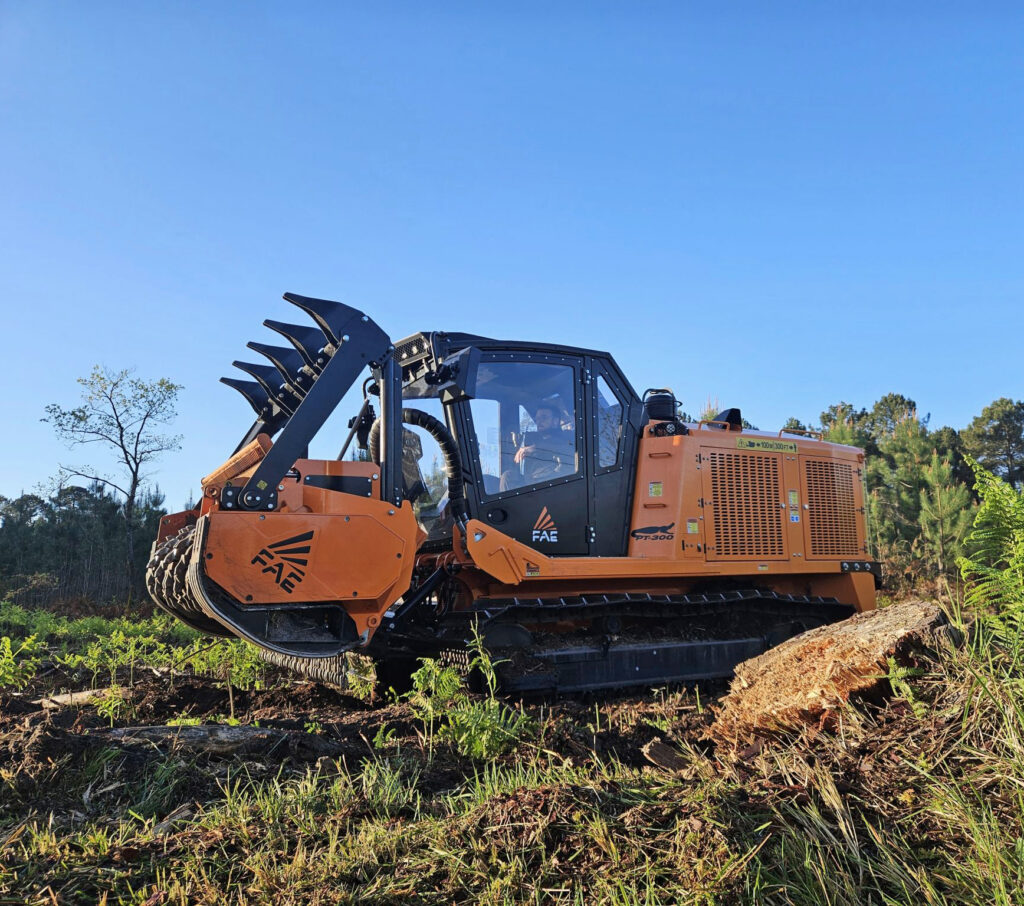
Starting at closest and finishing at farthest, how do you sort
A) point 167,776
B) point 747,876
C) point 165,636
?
point 747,876 < point 167,776 < point 165,636

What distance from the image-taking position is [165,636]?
12.1m

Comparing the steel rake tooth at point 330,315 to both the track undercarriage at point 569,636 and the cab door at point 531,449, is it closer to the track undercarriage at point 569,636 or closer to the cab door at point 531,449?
the cab door at point 531,449

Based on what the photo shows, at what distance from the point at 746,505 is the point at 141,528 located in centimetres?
1691

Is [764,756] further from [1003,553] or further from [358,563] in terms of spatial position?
[358,563]

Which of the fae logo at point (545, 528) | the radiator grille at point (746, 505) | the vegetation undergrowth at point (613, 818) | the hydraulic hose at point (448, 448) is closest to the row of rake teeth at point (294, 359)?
the hydraulic hose at point (448, 448)

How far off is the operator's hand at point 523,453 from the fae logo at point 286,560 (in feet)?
7.67

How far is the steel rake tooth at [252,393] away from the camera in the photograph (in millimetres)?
7344

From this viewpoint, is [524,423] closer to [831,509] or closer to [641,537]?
[641,537]

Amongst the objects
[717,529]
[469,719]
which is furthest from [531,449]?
[469,719]

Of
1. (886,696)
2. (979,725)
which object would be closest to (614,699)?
(886,696)

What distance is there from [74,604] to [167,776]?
15.3 metres

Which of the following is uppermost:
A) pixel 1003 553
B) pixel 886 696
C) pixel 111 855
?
pixel 1003 553

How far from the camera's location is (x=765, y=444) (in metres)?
8.05

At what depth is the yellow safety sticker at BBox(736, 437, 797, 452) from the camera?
7879mm
